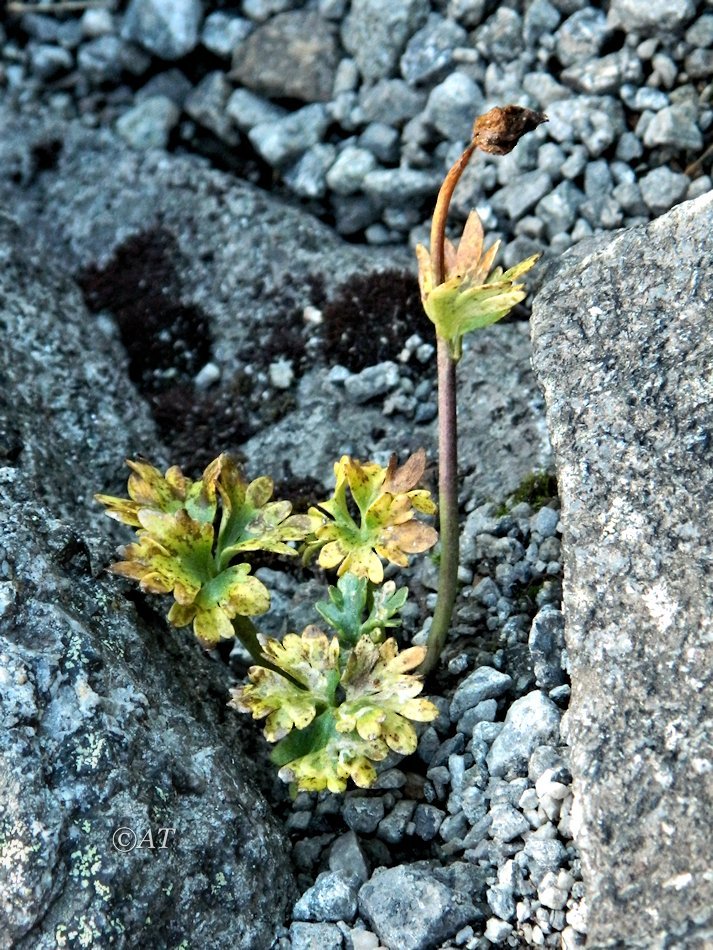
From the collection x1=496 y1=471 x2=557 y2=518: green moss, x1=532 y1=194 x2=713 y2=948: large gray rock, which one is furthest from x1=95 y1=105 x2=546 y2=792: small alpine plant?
x1=496 y1=471 x2=557 y2=518: green moss

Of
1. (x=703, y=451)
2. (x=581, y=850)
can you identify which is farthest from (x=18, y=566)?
(x=703, y=451)

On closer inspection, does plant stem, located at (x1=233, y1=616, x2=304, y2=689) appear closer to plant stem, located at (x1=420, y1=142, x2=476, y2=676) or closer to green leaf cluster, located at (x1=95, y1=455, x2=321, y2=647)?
green leaf cluster, located at (x1=95, y1=455, x2=321, y2=647)

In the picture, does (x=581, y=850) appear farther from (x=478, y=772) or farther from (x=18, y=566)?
(x=18, y=566)

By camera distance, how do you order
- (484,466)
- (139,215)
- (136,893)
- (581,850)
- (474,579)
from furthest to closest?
(139,215) → (484,466) → (474,579) → (136,893) → (581,850)

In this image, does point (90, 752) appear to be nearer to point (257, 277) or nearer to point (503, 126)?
point (503, 126)

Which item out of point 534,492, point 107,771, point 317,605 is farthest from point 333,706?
point 534,492

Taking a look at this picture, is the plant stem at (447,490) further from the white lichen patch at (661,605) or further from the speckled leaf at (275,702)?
the white lichen patch at (661,605)
